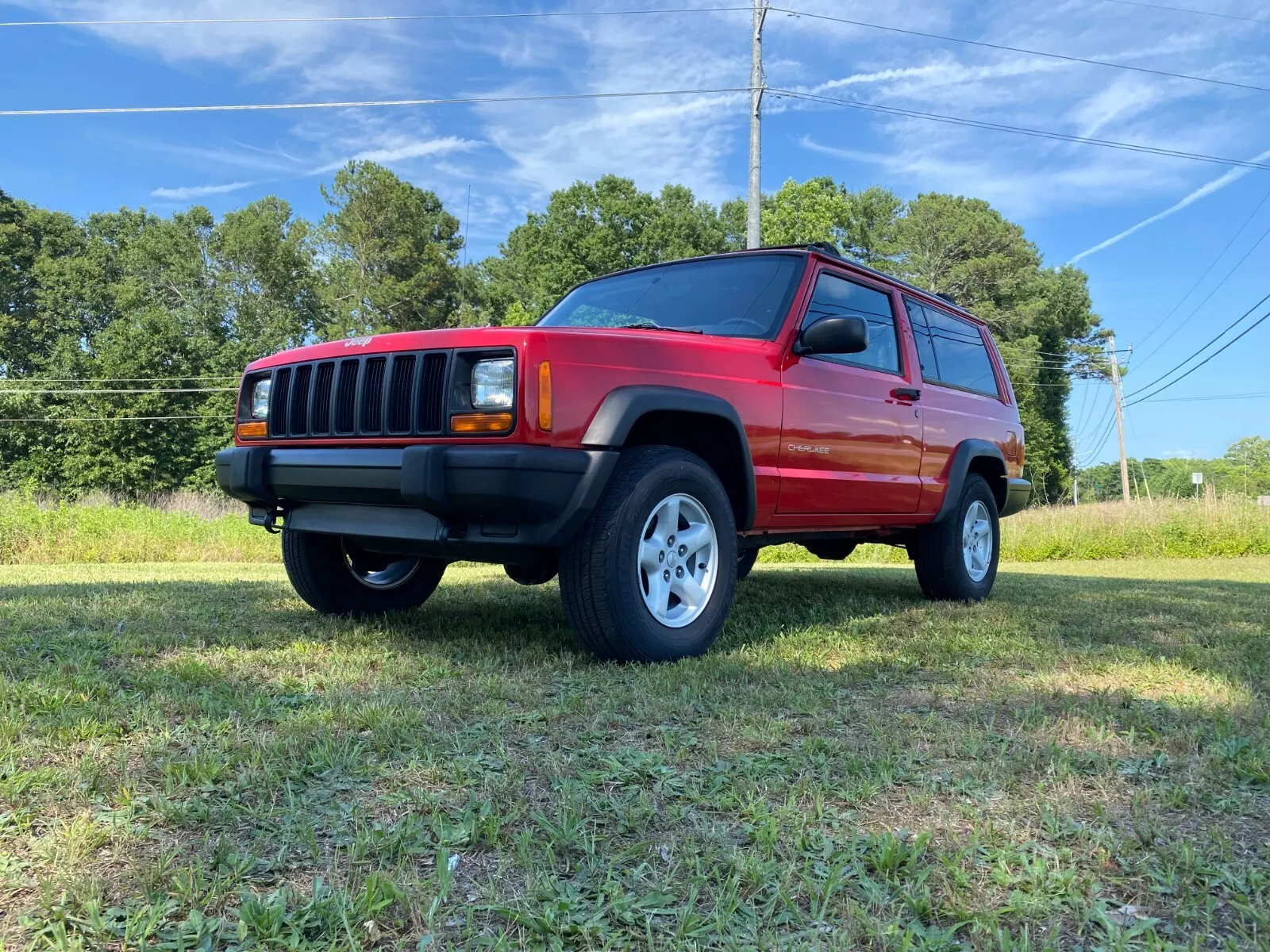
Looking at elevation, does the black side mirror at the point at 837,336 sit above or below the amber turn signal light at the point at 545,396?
above

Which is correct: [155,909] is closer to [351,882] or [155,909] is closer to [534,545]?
[351,882]

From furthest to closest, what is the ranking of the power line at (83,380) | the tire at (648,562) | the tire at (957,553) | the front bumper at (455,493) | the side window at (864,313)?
the power line at (83,380)
the tire at (957,553)
the side window at (864,313)
the tire at (648,562)
the front bumper at (455,493)

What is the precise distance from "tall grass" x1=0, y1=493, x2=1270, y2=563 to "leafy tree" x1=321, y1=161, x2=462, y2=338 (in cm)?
2256

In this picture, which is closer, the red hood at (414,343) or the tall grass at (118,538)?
the red hood at (414,343)

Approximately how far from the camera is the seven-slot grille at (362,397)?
3352 millimetres

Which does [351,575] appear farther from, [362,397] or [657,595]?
[657,595]

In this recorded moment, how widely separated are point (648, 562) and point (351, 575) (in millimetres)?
1915

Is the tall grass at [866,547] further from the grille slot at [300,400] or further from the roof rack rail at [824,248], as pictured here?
the grille slot at [300,400]

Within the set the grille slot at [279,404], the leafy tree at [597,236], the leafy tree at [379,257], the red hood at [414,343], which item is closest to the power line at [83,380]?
the leafy tree at [379,257]

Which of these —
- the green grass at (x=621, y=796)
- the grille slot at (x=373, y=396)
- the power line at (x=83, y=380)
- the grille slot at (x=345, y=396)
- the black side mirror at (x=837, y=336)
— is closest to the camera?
the green grass at (x=621, y=796)

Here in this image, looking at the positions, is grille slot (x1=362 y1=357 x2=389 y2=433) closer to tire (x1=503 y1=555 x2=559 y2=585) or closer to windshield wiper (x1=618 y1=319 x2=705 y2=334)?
tire (x1=503 y1=555 x2=559 y2=585)

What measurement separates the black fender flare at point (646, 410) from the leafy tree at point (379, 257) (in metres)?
36.5

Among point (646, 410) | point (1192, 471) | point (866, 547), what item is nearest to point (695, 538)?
point (646, 410)

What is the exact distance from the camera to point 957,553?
19.2 feet
